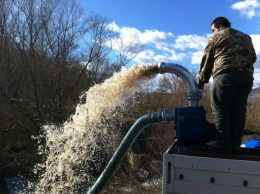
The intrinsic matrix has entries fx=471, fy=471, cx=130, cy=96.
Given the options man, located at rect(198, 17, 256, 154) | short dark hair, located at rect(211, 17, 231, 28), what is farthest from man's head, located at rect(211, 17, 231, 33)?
man, located at rect(198, 17, 256, 154)

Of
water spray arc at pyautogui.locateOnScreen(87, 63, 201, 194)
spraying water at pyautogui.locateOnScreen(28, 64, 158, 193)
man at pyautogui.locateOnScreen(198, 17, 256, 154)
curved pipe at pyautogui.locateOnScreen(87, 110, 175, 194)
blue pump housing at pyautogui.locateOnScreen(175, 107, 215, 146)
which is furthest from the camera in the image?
spraying water at pyautogui.locateOnScreen(28, 64, 158, 193)

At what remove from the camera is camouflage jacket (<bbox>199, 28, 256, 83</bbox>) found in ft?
13.4

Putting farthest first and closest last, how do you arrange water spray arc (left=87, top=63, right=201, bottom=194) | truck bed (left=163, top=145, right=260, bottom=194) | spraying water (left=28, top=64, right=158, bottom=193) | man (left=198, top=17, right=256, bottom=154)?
spraying water (left=28, top=64, right=158, bottom=193) < water spray arc (left=87, top=63, right=201, bottom=194) < man (left=198, top=17, right=256, bottom=154) < truck bed (left=163, top=145, right=260, bottom=194)

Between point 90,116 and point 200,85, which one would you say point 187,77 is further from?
point 90,116

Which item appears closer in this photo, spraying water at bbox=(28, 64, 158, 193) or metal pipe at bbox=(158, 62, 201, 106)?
metal pipe at bbox=(158, 62, 201, 106)

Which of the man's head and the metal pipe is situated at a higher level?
the man's head

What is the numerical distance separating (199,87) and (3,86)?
2045 cm

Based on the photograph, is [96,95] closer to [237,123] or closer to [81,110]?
[81,110]

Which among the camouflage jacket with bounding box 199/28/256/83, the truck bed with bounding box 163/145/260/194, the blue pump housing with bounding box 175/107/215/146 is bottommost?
the truck bed with bounding box 163/145/260/194

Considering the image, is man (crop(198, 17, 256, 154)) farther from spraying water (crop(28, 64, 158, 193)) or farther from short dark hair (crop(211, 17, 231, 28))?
spraying water (crop(28, 64, 158, 193))

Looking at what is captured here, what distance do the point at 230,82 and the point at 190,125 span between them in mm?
539

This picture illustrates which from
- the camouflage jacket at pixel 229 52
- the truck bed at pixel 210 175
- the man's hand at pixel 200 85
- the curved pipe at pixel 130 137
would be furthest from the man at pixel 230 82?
the truck bed at pixel 210 175

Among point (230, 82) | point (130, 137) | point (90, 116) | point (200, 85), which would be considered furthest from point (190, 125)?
point (90, 116)

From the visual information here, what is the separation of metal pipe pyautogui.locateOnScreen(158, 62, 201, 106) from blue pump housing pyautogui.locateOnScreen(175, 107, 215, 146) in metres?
0.36
